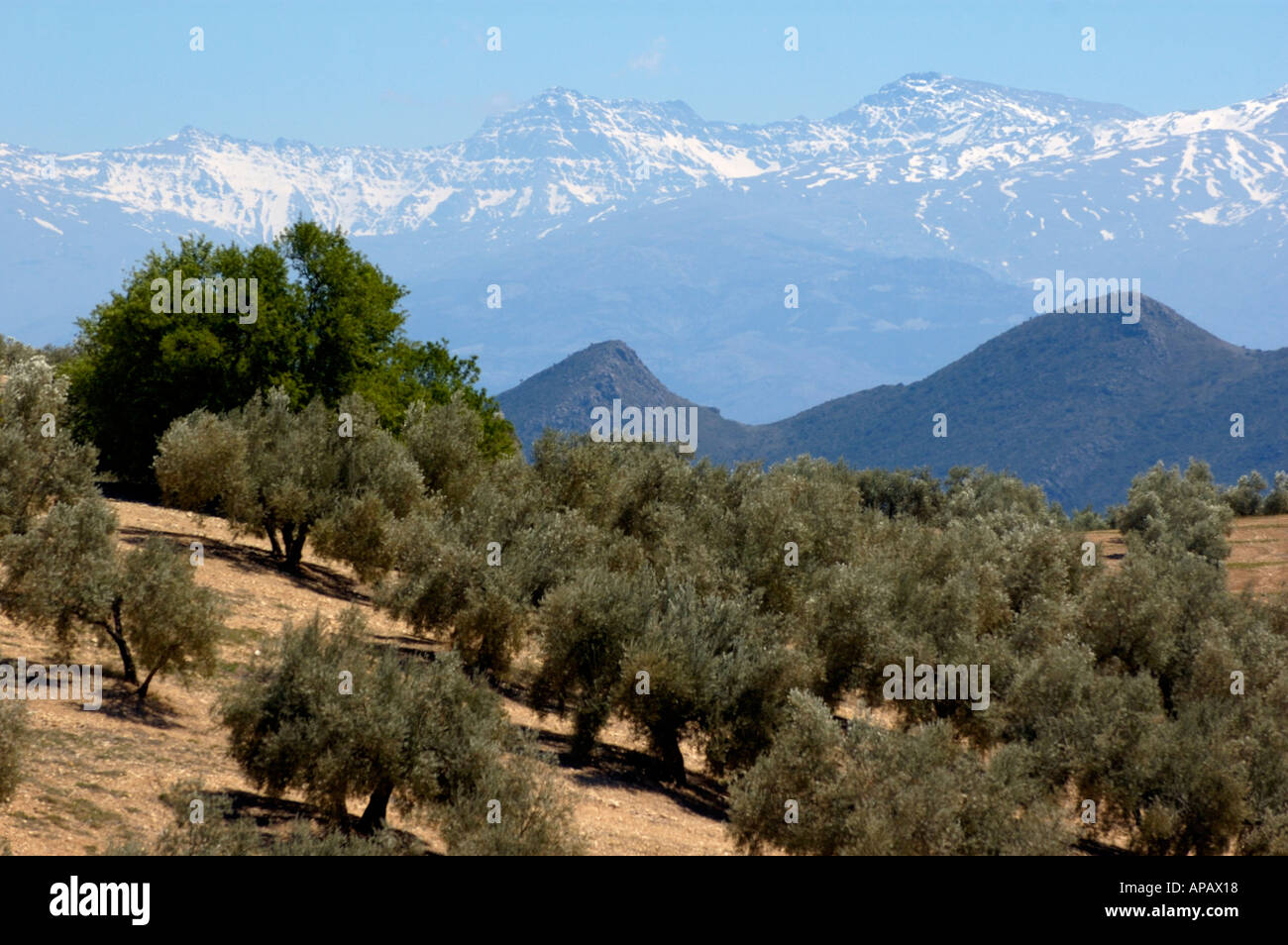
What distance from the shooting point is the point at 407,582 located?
35.0 metres

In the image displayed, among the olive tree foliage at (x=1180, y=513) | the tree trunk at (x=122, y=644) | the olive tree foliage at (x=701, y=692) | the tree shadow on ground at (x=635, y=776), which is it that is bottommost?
the tree shadow on ground at (x=635, y=776)

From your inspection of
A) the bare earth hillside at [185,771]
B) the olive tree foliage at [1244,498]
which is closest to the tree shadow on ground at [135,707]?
the bare earth hillside at [185,771]

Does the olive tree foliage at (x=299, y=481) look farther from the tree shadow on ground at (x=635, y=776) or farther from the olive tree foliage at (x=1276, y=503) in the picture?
the olive tree foliage at (x=1276, y=503)

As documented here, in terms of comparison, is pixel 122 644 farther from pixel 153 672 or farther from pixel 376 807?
pixel 376 807

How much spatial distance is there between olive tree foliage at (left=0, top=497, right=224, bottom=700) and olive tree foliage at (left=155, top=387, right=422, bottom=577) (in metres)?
11.1

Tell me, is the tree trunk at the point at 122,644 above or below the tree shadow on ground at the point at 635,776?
above

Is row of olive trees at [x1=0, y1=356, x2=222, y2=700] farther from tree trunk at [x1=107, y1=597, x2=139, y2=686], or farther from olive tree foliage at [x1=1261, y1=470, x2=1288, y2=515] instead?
olive tree foliage at [x1=1261, y1=470, x2=1288, y2=515]

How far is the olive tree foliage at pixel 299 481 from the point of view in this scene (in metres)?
40.0

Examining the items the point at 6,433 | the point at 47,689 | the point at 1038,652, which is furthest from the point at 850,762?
the point at 6,433

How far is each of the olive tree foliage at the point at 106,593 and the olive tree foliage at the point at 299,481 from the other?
11.1 m

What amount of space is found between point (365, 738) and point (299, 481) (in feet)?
72.4

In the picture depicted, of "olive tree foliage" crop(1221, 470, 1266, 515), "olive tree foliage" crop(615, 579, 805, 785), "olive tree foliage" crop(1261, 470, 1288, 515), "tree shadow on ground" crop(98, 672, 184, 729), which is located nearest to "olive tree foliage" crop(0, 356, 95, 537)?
"tree shadow on ground" crop(98, 672, 184, 729)
